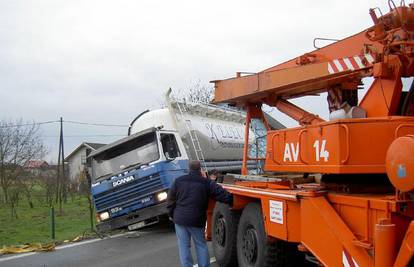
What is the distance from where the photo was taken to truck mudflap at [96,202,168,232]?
458 inches

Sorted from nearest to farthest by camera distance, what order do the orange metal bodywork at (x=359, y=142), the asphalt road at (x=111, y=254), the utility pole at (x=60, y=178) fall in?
1. the orange metal bodywork at (x=359, y=142)
2. the asphalt road at (x=111, y=254)
3. the utility pole at (x=60, y=178)

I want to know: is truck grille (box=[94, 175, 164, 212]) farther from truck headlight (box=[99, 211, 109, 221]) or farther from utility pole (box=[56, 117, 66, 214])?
utility pole (box=[56, 117, 66, 214])

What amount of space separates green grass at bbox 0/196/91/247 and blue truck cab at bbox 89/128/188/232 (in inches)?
50.7

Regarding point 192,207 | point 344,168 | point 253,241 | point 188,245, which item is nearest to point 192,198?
point 192,207

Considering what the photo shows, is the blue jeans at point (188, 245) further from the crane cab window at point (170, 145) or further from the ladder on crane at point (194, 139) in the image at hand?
the ladder on crane at point (194, 139)

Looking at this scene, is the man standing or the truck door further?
the truck door

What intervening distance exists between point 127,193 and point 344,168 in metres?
8.15

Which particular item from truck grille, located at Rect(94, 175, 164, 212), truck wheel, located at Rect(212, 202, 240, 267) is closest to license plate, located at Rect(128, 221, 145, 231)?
truck grille, located at Rect(94, 175, 164, 212)

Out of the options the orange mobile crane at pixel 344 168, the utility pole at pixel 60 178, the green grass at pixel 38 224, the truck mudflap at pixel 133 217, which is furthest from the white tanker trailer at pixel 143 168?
the utility pole at pixel 60 178

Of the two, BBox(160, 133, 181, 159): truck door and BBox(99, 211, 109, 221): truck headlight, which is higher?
BBox(160, 133, 181, 159): truck door

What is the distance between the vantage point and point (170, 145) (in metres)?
12.3

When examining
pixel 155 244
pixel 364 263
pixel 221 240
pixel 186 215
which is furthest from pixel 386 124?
pixel 155 244

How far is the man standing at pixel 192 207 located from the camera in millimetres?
6766

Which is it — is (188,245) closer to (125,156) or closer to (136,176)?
(136,176)
